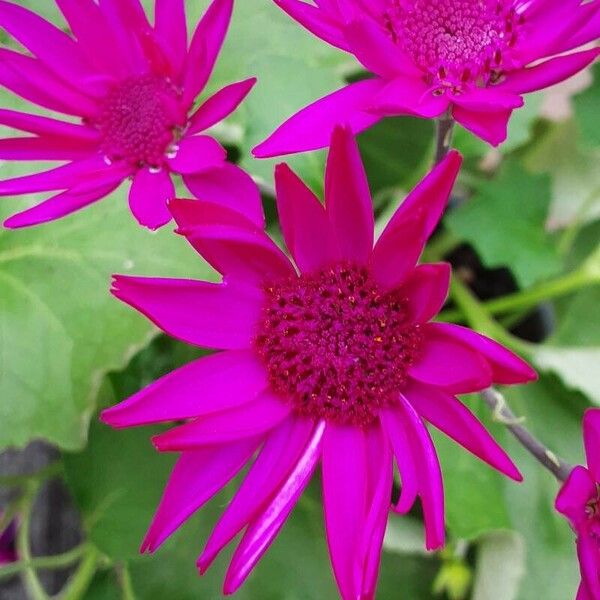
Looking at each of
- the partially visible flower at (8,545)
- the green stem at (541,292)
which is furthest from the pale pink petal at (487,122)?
the partially visible flower at (8,545)

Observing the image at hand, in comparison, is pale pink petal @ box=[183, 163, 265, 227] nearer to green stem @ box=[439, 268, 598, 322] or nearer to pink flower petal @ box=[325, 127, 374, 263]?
pink flower petal @ box=[325, 127, 374, 263]

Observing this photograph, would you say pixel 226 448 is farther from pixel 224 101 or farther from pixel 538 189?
pixel 538 189

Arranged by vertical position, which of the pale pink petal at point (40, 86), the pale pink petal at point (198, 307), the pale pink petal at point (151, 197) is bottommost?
the pale pink petal at point (198, 307)

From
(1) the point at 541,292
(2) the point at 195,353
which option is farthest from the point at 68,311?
(1) the point at 541,292

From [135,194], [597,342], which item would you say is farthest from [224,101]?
[597,342]

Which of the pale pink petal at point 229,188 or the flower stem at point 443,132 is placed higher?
the flower stem at point 443,132

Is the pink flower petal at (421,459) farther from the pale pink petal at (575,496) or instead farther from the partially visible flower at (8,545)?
the partially visible flower at (8,545)

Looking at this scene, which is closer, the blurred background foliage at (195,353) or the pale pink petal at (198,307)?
the pale pink petal at (198,307)
